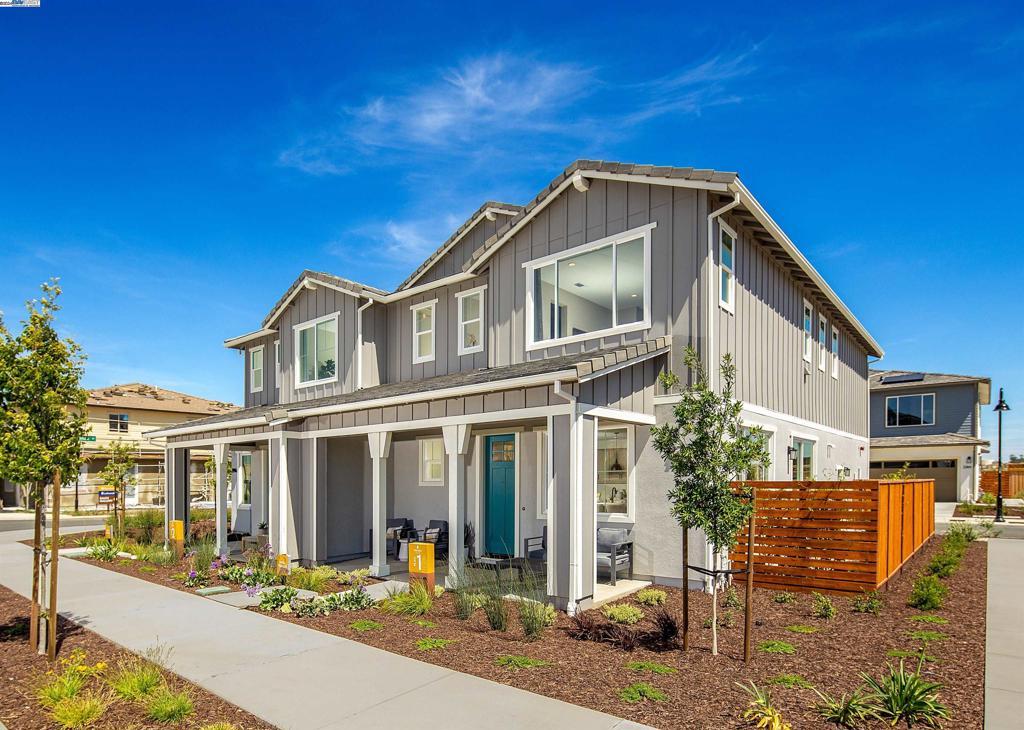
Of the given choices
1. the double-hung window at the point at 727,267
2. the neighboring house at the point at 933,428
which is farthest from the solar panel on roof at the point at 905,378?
the double-hung window at the point at 727,267

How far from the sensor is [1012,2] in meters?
8.70

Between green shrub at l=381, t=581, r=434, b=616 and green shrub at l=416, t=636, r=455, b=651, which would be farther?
green shrub at l=381, t=581, r=434, b=616

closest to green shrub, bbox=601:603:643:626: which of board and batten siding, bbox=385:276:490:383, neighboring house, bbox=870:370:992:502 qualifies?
board and batten siding, bbox=385:276:490:383

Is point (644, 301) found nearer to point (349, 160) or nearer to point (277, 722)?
point (277, 722)

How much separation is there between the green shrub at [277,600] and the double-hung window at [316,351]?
7332mm

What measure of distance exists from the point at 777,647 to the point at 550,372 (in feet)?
13.5

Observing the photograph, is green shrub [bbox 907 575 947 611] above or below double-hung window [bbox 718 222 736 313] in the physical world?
below

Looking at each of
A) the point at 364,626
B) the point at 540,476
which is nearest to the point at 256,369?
the point at 540,476

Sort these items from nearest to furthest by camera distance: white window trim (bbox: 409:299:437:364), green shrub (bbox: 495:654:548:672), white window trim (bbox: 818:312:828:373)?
green shrub (bbox: 495:654:548:672) < white window trim (bbox: 409:299:437:364) < white window trim (bbox: 818:312:828:373)

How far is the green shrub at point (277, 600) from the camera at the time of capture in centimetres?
910

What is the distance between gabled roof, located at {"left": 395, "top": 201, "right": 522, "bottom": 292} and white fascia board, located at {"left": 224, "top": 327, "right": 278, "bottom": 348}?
506 cm

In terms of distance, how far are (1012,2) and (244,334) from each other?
18679 millimetres

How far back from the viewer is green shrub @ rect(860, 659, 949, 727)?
16.0 ft

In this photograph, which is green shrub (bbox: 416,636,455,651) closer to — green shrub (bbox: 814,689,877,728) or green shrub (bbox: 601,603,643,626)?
green shrub (bbox: 601,603,643,626)
